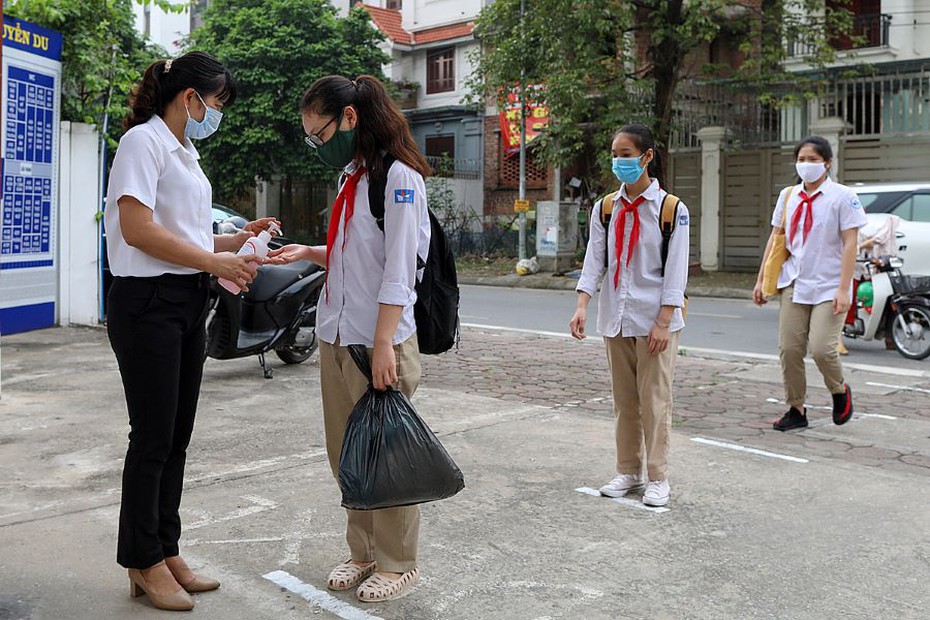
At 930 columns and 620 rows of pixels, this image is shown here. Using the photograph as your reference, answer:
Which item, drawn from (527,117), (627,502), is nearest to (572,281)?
(527,117)

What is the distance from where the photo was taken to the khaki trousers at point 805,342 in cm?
626

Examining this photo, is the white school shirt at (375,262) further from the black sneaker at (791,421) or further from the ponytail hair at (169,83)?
the black sneaker at (791,421)

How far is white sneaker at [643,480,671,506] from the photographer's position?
4.84 m

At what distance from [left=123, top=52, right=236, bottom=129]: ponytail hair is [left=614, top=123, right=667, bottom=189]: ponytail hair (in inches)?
86.8

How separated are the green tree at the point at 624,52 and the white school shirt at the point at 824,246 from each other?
14.2 m

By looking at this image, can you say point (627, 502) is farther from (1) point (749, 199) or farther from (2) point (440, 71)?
(2) point (440, 71)

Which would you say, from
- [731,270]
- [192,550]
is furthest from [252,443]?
[731,270]

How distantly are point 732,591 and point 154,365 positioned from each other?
2.23m

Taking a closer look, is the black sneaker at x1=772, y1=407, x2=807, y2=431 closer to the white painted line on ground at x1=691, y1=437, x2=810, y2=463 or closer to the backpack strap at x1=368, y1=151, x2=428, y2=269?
the white painted line on ground at x1=691, y1=437, x2=810, y2=463

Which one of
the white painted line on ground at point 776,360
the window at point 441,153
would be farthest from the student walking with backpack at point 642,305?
the window at point 441,153

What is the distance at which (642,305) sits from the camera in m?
4.93

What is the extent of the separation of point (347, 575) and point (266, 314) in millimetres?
4710

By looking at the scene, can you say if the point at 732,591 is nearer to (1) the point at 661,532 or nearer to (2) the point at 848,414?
(1) the point at 661,532

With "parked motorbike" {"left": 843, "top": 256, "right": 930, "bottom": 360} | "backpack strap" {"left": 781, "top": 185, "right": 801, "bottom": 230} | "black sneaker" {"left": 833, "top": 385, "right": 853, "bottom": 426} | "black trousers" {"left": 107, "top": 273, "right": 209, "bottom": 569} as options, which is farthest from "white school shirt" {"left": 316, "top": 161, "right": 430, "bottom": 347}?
"parked motorbike" {"left": 843, "top": 256, "right": 930, "bottom": 360}
